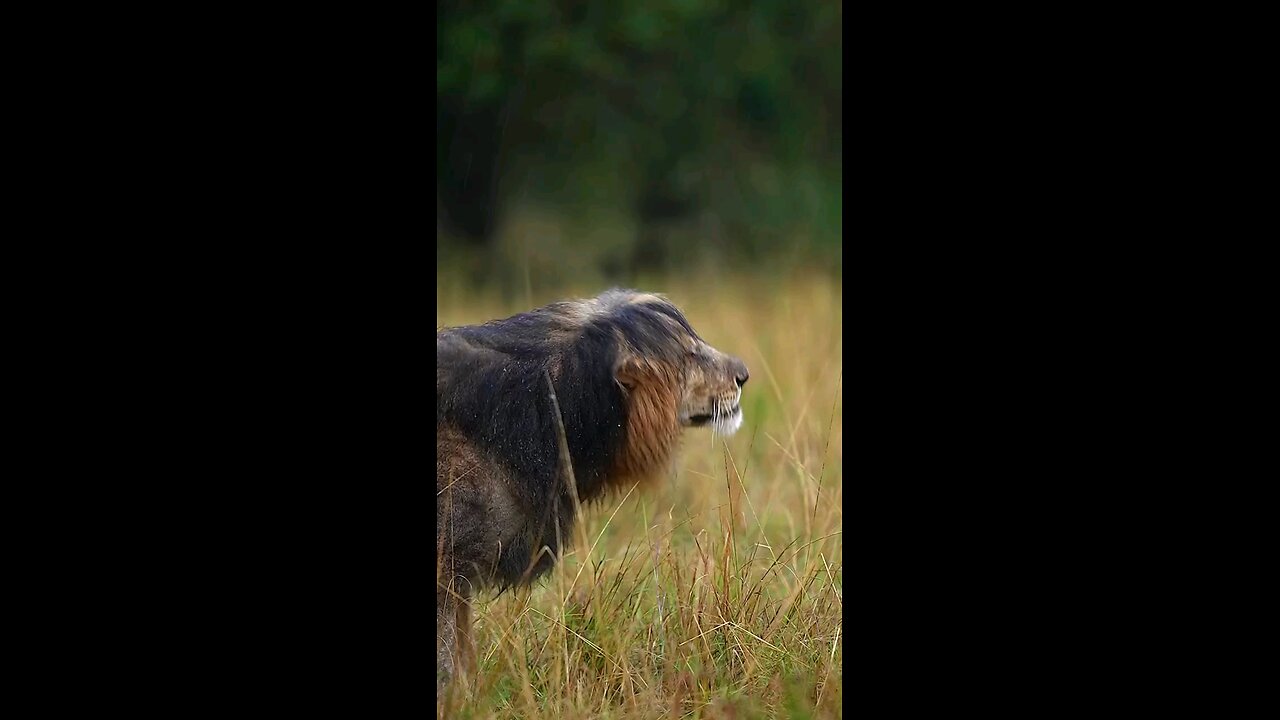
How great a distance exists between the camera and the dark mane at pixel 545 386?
345cm

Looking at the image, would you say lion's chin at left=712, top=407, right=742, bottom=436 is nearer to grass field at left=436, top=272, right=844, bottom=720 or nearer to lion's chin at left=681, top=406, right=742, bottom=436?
lion's chin at left=681, top=406, right=742, bottom=436

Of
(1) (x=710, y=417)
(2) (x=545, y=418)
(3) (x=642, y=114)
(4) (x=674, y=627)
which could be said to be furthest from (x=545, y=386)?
(3) (x=642, y=114)

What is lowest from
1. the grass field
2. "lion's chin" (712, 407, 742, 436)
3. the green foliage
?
the grass field

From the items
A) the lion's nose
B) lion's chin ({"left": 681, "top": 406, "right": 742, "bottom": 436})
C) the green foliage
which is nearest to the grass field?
lion's chin ({"left": 681, "top": 406, "right": 742, "bottom": 436})

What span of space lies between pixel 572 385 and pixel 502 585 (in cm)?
57

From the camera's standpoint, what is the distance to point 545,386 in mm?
3518

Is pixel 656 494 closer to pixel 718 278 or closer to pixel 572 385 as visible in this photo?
pixel 572 385

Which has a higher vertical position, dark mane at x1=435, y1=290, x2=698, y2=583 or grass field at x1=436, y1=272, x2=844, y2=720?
dark mane at x1=435, y1=290, x2=698, y2=583

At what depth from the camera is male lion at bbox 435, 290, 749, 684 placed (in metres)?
3.35

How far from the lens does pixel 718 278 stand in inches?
334

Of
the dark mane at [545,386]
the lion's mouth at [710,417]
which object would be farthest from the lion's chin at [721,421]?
the dark mane at [545,386]

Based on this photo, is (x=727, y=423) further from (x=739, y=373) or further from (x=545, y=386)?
(x=545, y=386)

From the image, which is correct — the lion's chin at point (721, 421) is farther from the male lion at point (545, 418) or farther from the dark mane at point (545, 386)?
the dark mane at point (545, 386)
